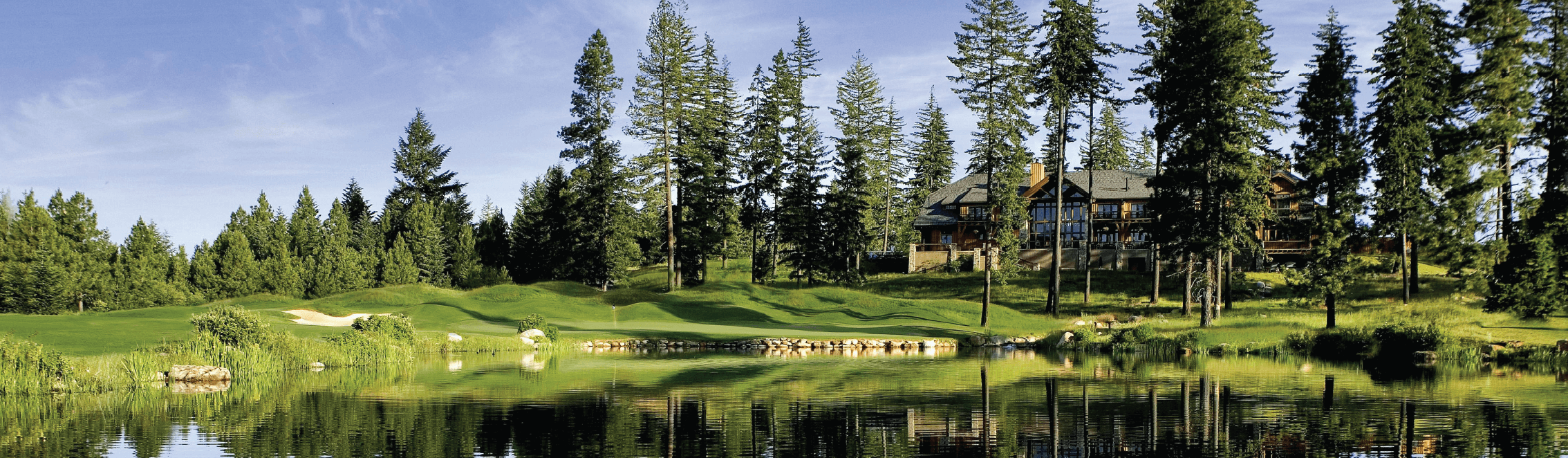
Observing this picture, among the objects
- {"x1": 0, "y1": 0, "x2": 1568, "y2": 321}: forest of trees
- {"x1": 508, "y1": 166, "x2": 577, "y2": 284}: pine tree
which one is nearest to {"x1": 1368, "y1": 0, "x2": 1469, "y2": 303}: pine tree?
{"x1": 0, "y1": 0, "x2": 1568, "y2": 321}: forest of trees

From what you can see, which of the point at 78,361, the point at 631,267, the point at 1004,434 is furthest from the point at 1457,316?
the point at 631,267

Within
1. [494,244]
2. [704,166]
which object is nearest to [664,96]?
[704,166]

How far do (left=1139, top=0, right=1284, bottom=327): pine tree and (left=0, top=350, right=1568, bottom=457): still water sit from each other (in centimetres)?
1318

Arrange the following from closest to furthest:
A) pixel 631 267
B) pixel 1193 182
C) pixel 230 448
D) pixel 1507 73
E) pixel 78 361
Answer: pixel 230 448
pixel 78 361
pixel 1507 73
pixel 1193 182
pixel 631 267

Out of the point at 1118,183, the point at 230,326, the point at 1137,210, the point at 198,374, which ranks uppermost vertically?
the point at 1118,183

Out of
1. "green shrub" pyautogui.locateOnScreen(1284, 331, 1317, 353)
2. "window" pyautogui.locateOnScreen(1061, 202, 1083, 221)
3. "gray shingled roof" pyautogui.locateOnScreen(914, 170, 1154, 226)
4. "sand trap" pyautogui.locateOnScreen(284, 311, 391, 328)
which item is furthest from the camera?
"window" pyautogui.locateOnScreen(1061, 202, 1083, 221)

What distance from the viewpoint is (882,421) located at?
19.2 m

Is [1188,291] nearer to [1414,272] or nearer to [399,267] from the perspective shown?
[1414,272]

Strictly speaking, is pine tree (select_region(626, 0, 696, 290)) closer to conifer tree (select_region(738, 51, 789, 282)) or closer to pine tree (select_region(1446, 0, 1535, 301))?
conifer tree (select_region(738, 51, 789, 282))

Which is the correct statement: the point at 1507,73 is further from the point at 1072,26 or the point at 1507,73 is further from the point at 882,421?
the point at 882,421

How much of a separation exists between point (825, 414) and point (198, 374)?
1728cm

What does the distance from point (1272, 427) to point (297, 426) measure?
55.2ft

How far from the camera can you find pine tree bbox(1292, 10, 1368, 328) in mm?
43844

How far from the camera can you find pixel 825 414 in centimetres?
2023
